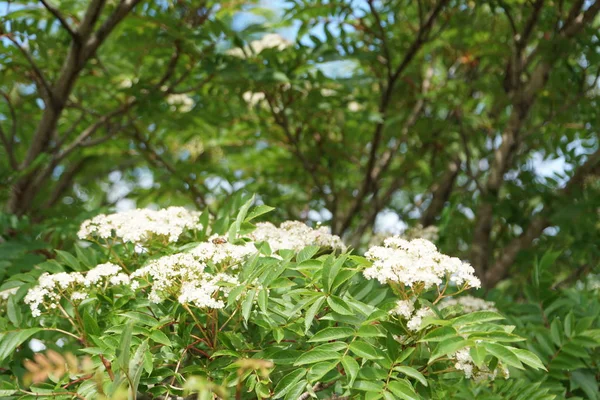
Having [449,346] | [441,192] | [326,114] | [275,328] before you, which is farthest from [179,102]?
[449,346]

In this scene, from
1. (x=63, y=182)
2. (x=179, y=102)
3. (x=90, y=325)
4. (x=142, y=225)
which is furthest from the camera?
(x=63, y=182)

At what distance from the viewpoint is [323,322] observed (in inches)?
60.0

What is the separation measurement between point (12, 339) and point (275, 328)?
0.72 metres

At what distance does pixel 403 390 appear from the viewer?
1267 mm

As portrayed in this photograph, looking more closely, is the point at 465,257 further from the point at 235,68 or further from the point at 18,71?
the point at 18,71

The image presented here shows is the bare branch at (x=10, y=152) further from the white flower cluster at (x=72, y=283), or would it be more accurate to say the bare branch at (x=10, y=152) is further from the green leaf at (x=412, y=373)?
the green leaf at (x=412, y=373)

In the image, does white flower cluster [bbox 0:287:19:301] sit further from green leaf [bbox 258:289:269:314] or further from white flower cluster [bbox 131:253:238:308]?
green leaf [bbox 258:289:269:314]

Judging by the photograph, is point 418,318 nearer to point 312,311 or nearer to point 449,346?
point 449,346

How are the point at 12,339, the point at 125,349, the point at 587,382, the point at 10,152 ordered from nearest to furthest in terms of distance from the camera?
1. the point at 125,349
2. the point at 12,339
3. the point at 587,382
4. the point at 10,152

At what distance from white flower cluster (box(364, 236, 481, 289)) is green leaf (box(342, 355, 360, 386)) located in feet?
0.62

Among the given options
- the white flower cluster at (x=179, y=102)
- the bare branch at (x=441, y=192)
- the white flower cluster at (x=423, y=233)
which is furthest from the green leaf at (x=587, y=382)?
the white flower cluster at (x=179, y=102)

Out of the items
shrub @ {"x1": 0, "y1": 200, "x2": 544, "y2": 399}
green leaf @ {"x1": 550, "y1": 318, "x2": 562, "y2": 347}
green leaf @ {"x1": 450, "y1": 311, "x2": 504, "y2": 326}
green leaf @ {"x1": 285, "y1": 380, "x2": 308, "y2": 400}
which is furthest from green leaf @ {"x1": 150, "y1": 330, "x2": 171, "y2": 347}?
green leaf @ {"x1": 550, "y1": 318, "x2": 562, "y2": 347}

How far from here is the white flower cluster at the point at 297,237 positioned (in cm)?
179

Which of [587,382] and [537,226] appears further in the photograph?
[537,226]
